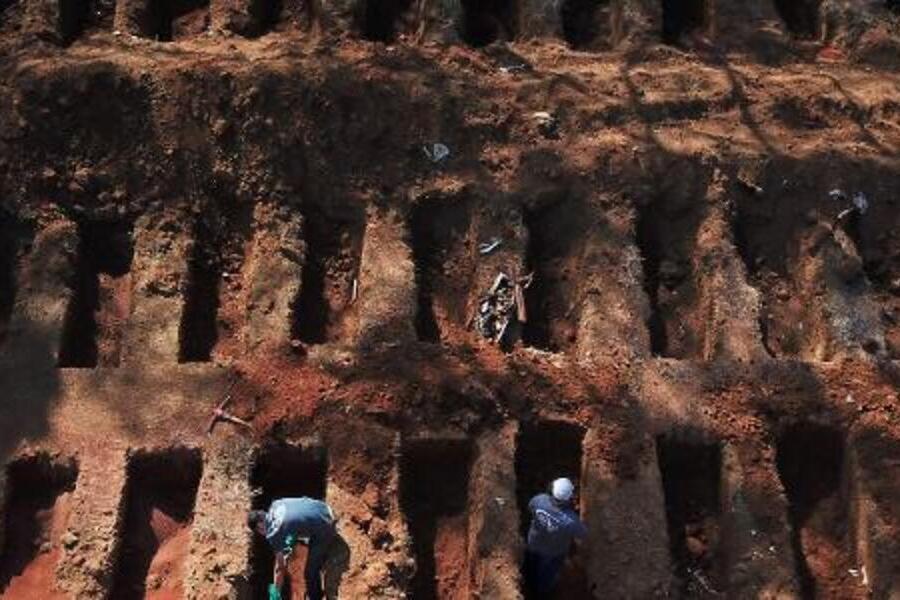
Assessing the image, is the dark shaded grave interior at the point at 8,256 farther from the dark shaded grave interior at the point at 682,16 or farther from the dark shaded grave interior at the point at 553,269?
the dark shaded grave interior at the point at 682,16

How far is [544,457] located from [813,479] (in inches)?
90.6

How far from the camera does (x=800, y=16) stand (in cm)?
1200

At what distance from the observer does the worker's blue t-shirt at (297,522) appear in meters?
7.07

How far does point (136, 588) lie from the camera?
25.4ft

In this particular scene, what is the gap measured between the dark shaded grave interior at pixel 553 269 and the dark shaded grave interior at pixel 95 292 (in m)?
3.82

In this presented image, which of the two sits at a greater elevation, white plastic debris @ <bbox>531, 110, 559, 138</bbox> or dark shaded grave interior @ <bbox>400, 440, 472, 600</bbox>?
white plastic debris @ <bbox>531, 110, 559, 138</bbox>

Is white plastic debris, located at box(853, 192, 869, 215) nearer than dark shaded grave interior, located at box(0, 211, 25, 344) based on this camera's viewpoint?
No

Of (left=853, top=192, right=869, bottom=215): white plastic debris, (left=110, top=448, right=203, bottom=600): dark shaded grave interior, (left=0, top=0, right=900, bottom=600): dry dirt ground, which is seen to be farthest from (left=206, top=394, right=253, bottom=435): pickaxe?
(left=853, top=192, right=869, bottom=215): white plastic debris

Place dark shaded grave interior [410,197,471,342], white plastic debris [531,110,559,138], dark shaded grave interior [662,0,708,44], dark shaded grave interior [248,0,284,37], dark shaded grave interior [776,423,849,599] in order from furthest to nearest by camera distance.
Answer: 1. dark shaded grave interior [662,0,708,44]
2. dark shaded grave interior [248,0,284,37]
3. white plastic debris [531,110,559,138]
4. dark shaded grave interior [410,197,471,342]
5. dark shaded grave interior [776,423,849,599]

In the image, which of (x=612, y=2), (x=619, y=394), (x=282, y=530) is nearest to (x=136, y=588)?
(x=282, y=530)

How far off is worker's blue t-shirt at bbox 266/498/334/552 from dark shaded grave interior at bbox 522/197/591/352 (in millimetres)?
2920

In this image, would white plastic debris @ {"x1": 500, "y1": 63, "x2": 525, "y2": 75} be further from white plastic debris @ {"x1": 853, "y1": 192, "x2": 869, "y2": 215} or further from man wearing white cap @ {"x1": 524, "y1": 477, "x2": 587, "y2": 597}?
man wearing white cap @ {"x1": 524, "y1": 477, "x2": 587, "y2": 597}

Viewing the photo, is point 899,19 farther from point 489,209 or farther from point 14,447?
point 14,447

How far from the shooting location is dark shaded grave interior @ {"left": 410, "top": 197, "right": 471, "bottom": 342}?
964cm
